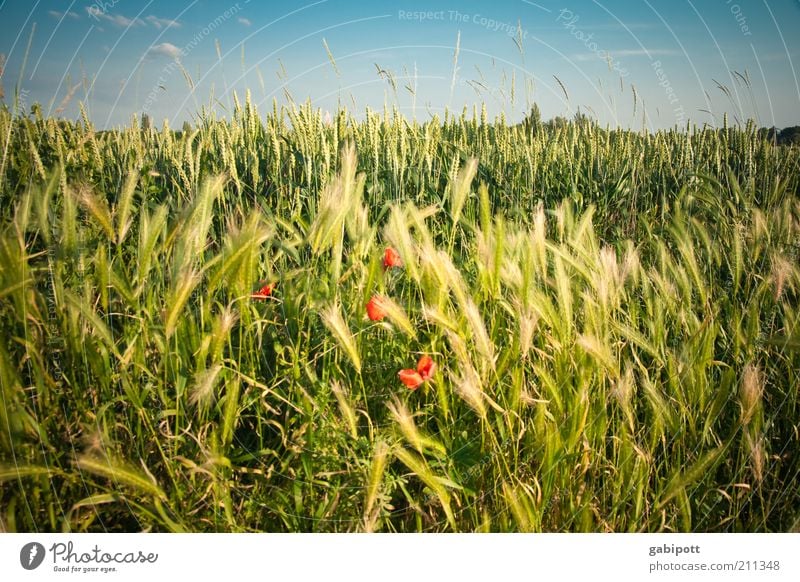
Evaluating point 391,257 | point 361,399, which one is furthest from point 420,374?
point 391,257

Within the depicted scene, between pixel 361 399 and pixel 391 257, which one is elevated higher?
pixel 391 257

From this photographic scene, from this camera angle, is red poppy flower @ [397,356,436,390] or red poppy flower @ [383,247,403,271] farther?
red poppy flower @ [383,247,403,271]

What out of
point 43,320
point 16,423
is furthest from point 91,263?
point 16,423

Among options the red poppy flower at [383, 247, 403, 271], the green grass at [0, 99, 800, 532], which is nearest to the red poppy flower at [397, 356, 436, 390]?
the green grass at [0, 99, 800, 532]

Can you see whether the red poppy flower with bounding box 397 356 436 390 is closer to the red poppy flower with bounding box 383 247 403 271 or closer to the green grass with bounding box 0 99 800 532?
the green grass with bounding box 0 99 800 532

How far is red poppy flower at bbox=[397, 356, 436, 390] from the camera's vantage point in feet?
2.96

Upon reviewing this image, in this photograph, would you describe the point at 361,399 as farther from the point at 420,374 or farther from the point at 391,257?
the point at 391,257

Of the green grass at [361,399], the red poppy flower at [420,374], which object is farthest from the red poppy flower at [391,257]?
the red poppy flower at [420,374]

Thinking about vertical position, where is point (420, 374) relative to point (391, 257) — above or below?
below

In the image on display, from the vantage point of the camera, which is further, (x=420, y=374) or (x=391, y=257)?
(x=391, y=257)

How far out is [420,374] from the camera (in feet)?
3.09

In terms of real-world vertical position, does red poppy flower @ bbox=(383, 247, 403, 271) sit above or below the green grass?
above

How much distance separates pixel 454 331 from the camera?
0.95 metres
